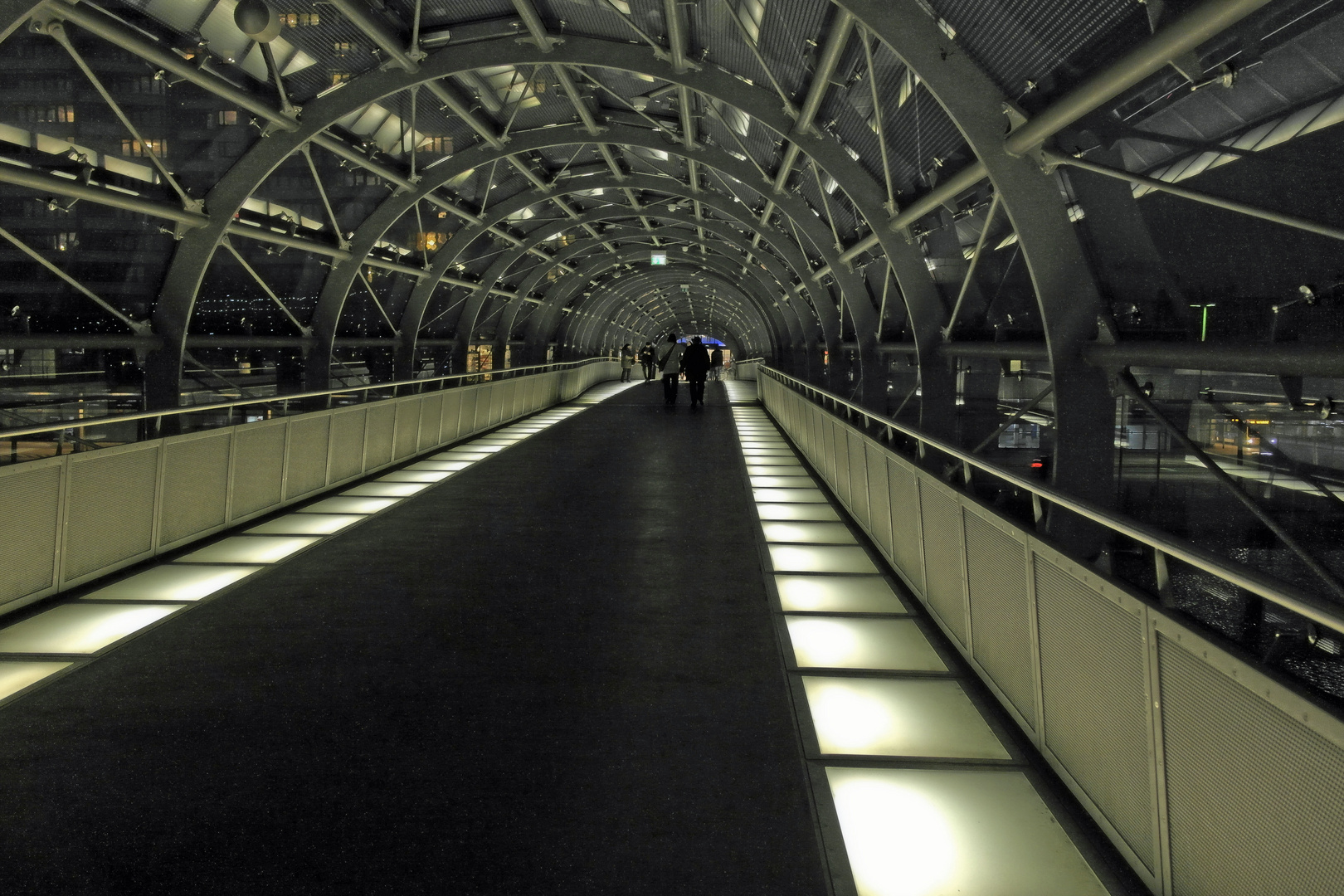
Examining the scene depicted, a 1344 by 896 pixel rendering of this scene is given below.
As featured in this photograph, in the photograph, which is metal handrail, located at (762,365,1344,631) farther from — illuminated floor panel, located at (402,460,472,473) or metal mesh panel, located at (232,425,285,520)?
illuminated floor panel, located at (402,460,472,473)

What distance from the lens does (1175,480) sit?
22453mm

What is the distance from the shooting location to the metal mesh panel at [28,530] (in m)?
6.33

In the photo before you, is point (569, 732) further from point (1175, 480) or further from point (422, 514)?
point (1175, 480)

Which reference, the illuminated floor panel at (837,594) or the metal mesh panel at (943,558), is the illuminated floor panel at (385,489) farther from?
the metal mesh panel at (943,558)

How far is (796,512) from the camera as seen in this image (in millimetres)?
11070

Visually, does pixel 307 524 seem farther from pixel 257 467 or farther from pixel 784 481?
pixel 784 481

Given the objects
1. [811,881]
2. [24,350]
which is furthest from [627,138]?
[811,881]

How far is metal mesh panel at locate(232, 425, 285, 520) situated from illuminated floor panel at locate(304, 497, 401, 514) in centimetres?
48

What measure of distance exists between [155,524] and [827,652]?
5721 mm

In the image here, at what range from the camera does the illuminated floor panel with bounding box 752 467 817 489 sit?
13156 millimetres

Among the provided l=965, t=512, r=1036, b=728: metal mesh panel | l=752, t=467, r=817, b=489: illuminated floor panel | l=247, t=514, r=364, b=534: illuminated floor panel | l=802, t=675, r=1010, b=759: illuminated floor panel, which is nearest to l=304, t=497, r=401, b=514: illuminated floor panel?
l=247, t=514, r=364, b=534: illuminated floor panel

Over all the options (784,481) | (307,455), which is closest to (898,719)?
(307,455)

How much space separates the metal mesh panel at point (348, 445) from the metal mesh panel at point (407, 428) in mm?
1559

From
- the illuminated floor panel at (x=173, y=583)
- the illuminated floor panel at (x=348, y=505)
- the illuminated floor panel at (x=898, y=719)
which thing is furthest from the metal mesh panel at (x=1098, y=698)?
the illuminated floor panel at (x=348, y=505)
